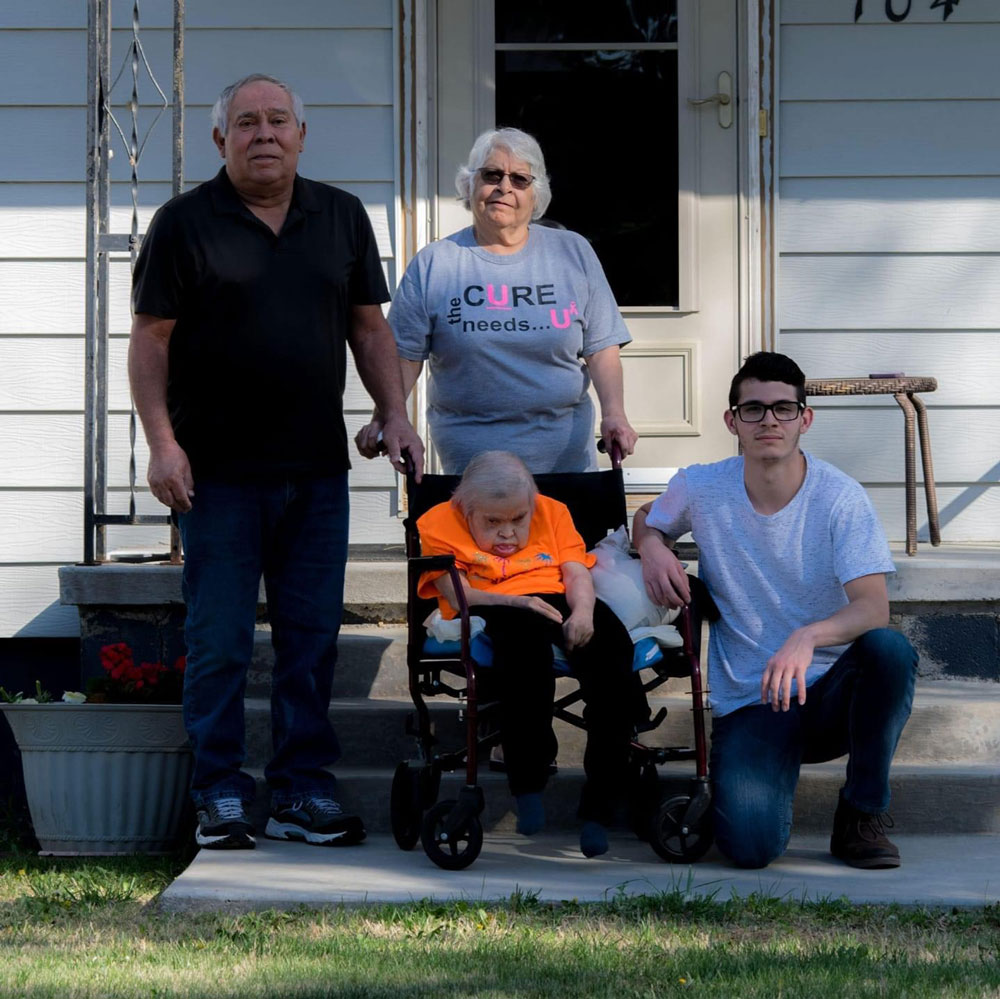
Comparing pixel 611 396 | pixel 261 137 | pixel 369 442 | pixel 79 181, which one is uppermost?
pixel 79 181

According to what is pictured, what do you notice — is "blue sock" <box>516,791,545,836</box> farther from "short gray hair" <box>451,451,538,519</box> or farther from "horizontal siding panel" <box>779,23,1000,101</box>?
"horizontal siding panel" <box>779,23,1000,101</box>

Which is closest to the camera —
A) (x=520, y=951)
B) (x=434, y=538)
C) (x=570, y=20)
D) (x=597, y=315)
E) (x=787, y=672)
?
(x=520, y=951)

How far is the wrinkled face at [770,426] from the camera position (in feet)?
11.7

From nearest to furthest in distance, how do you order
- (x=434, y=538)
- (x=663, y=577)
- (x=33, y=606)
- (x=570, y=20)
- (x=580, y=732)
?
1. (x=663, y=577)
2. (x=434, y=538)
3. (x=580, y=732)
4. (x=33, y=606)
5. (x=570, y=20)

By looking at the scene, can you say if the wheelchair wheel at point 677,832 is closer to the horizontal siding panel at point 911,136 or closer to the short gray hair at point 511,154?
the short gray hair at point 511,154

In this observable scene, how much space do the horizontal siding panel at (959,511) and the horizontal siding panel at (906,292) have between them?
587mm

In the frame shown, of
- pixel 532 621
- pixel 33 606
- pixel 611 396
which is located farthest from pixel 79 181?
pixel 532 621

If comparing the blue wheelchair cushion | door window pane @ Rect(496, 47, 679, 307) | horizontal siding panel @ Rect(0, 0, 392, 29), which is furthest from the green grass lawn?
horizontal siding panel @ Rect(0, 0, 392, 29)

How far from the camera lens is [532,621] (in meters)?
3.62

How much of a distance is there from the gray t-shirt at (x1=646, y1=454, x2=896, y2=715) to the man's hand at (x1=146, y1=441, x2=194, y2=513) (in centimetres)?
123

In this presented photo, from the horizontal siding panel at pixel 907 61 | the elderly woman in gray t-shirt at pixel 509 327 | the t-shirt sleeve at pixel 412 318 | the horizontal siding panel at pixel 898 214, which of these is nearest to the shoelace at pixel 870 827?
the elderly woman in gray t-shirt at pixel 509 327

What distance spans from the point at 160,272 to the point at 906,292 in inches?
117

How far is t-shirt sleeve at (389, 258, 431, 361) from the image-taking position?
4070 millimetres

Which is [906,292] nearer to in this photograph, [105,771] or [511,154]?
[511,154]
